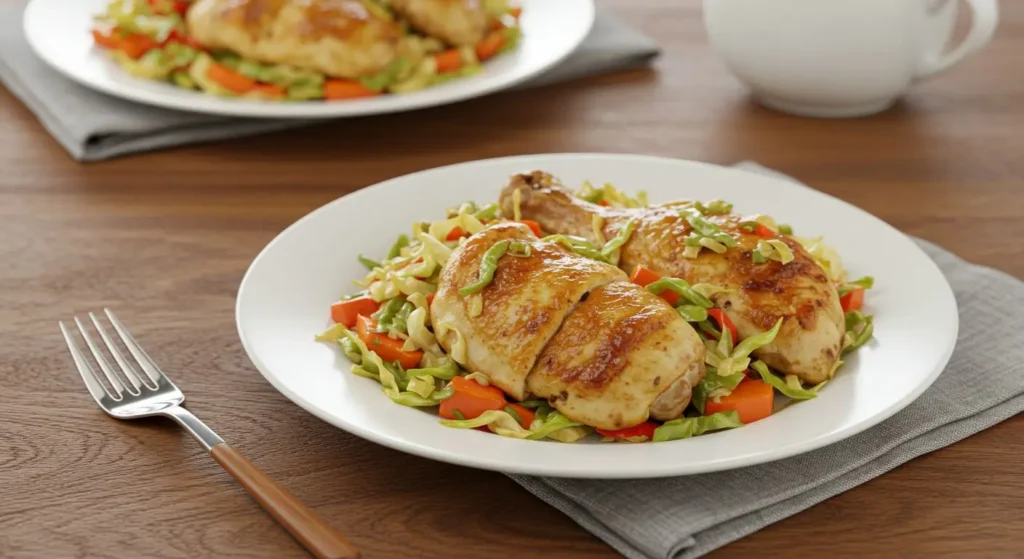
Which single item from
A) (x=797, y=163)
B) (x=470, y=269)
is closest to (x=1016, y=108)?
(x=797, y=163)

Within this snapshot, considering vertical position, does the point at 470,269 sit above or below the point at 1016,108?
above

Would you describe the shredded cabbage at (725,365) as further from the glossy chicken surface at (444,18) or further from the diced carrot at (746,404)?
the glossy chicken surface at (444,18)

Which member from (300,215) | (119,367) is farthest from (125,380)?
(300,215)

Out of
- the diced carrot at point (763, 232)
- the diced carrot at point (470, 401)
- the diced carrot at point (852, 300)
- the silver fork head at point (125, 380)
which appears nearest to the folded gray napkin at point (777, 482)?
the diced carrot at point (470, 401)

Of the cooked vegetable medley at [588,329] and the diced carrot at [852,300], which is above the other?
the cooked vegetable medley at [588,329]

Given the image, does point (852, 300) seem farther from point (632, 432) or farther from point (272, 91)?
point (272, 91)

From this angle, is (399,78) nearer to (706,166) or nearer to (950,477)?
(706,166)

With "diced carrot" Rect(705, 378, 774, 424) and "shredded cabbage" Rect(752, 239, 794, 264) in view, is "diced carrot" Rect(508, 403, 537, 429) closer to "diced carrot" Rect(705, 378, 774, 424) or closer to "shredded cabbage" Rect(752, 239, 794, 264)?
"diced carrot" Rect(705, 378, 774, 424)
